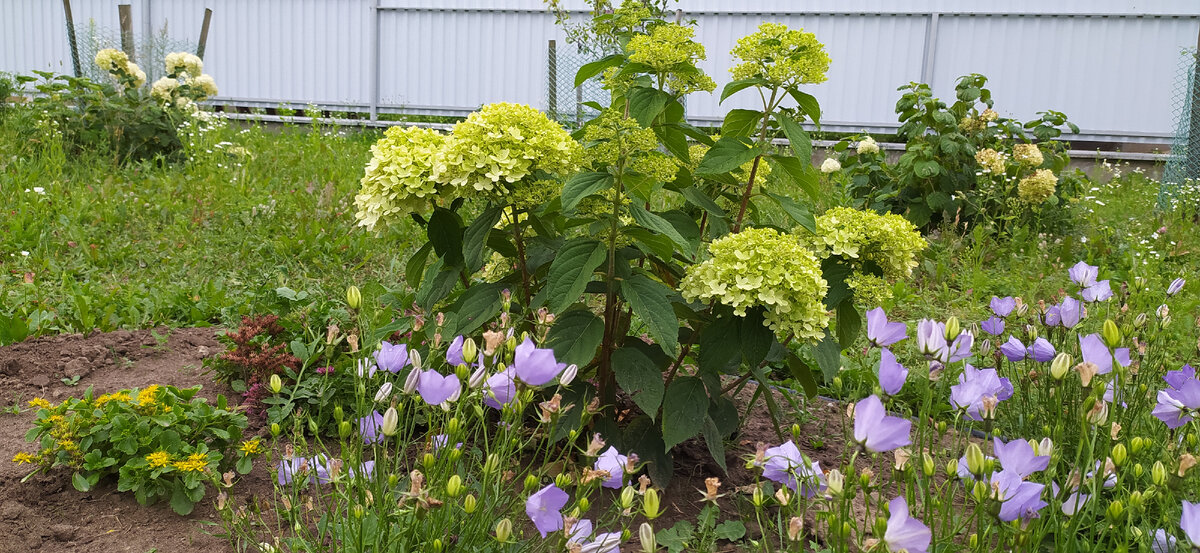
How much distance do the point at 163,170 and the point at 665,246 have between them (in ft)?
16.0

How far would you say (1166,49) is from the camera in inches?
379

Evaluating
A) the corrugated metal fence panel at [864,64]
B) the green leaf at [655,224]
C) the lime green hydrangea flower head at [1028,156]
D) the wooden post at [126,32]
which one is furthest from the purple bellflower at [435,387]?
the corrugated metal fence panel at [864,64]

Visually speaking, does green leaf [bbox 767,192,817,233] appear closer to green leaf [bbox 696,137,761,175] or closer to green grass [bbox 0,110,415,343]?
green leaf [bbox 696,137,761,175]

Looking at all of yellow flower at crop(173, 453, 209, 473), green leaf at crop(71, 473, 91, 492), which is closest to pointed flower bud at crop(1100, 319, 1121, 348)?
yellow flower at crop(173, 453, 209, 473)

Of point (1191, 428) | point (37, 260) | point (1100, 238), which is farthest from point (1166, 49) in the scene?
point (37, 260)

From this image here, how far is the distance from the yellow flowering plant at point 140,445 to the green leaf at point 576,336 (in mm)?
747

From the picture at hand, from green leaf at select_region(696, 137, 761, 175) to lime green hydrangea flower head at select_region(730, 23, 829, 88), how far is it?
0.55 feet

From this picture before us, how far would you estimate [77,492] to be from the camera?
1.85 meters

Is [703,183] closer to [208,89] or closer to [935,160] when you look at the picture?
[935,160]

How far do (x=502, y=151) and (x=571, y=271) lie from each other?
0.28 meters

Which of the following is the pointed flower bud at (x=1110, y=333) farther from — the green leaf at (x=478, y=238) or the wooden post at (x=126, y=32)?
the wooden post at (x=126, y=32)

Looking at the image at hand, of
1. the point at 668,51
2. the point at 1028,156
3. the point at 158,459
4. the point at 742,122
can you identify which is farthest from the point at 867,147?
the point at 158,459

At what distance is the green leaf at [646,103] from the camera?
1.74 m

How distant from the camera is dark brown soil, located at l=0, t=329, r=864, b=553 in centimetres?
170
